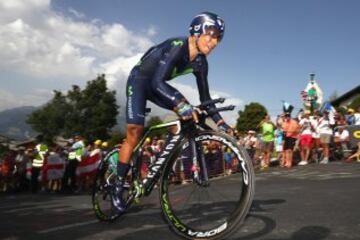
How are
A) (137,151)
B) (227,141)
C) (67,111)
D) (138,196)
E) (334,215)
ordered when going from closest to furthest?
(227,141), (138,196), (137,151), (334,215), (67,111)

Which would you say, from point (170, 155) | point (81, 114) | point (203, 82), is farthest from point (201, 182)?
point (81, 114)

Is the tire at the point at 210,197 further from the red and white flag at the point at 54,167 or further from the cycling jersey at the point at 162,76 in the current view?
the red and white flag at the point at 54,167

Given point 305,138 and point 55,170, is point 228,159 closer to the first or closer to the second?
point 305,138

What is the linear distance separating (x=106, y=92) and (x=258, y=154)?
2771 inches

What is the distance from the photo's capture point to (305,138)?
15.6 metres

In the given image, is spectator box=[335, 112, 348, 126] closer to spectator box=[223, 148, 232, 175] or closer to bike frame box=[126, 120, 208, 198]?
bike frame box=[126, 120, 208, 198]

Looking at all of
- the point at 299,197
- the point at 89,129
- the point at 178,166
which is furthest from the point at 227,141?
the point at 89,129

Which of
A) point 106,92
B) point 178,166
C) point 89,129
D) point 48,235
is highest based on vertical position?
point 106,92

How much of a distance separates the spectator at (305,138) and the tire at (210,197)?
468 inches

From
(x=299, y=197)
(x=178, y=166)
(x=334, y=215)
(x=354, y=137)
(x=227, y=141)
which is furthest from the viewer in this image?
(x=354, y=137)

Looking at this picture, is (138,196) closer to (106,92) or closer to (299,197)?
(299,197)

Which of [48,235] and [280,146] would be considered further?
[280,146]

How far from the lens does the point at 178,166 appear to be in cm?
409

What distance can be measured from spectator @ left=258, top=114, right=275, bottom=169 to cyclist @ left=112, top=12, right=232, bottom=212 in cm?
1119
